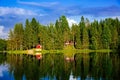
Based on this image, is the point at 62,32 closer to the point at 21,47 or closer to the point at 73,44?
the point at 73,44

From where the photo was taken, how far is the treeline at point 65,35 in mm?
119438

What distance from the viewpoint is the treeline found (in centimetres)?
11944

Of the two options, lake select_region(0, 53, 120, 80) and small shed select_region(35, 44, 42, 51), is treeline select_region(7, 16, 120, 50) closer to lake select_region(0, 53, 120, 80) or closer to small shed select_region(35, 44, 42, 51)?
small shed select_region(35, 44, 42, 51)

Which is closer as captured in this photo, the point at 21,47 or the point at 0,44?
the point at 21,47

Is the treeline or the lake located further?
the treeline

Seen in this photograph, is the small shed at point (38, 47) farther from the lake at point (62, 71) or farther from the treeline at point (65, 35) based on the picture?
the lake at point (62, 71)

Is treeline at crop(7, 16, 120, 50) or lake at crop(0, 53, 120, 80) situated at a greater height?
treeline at crop(7, 16, 120, 50)

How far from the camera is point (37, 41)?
12456 centimetres

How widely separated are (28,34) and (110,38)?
1415 inches

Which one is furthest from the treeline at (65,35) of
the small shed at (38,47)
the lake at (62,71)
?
the lake at (62,71)

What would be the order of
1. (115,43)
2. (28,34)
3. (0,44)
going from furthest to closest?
(0,44) < (28,34) < (115,43)

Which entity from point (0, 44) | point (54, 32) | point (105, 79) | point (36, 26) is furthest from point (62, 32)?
point (105, 79)

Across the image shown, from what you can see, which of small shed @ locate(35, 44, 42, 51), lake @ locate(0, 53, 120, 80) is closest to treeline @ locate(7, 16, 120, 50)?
small shed @ locate(35, 44, 42, 51)

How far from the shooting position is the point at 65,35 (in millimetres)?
124000
